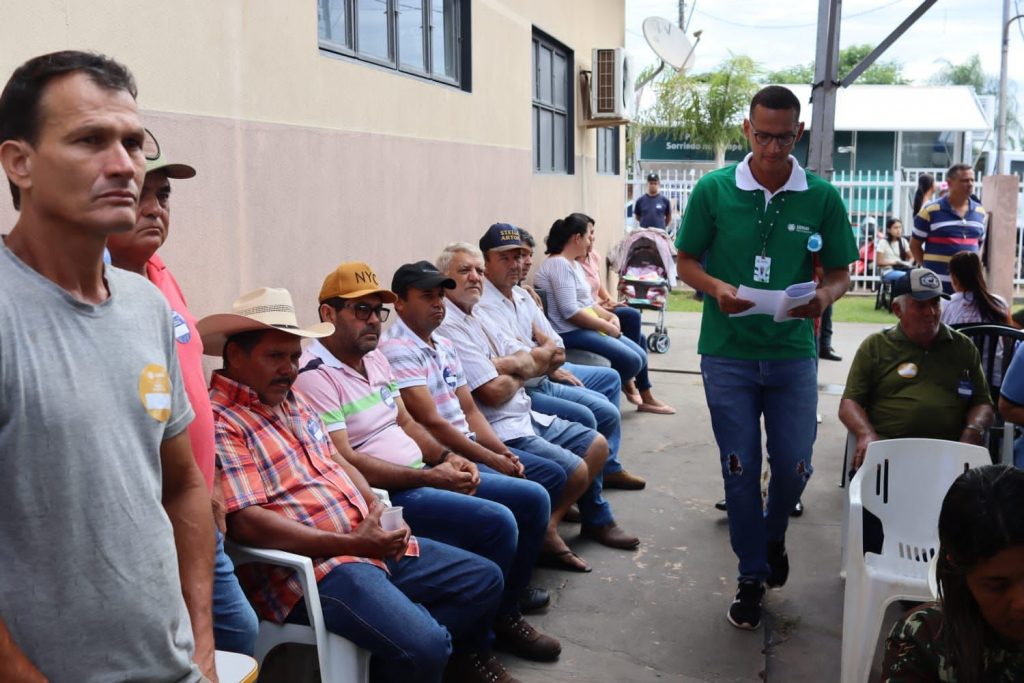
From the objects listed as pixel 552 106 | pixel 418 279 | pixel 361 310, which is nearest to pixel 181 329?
pixel 361 310

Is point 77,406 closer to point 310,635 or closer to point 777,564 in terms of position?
point 310,635

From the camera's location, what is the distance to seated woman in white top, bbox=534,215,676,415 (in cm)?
751

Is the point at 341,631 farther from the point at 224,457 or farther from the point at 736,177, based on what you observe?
the point at 736,177

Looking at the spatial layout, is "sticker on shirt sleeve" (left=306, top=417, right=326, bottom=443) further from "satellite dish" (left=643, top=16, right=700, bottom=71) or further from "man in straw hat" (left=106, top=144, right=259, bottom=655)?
"satellite dish" (left=643, top=16, right=700, bottom=71)

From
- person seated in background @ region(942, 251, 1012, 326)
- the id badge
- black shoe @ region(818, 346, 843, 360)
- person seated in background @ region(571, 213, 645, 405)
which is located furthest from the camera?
black shoe @ region(818, 346, 843, 360)

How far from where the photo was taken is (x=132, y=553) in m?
1.62

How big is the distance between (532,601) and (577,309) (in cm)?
335

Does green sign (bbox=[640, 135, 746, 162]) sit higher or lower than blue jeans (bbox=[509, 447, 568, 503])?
higher

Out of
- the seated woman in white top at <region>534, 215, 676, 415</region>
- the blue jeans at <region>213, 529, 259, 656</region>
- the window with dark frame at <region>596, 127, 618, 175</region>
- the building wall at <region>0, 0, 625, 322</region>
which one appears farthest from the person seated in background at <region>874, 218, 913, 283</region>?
the blue jeans at <region>213, 529, 259, 656</region>

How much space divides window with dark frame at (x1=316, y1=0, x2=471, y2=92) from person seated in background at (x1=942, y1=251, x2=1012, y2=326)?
3.33 m

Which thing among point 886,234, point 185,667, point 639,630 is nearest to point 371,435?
point 639,630

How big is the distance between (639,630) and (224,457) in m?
2.11

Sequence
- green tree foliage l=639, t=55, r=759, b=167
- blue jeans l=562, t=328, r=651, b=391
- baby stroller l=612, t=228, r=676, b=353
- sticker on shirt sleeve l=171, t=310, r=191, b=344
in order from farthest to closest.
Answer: green tree foliage l=639, t=55, r=759, b=167 < baby stroller l=612, t=228, r=676, b=353 < blue jeans l=562, t=328, r=651, b=391 < sticker on shirt sleeve l=171, t=310, r=191, b=344

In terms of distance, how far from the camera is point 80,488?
1.54 meters
